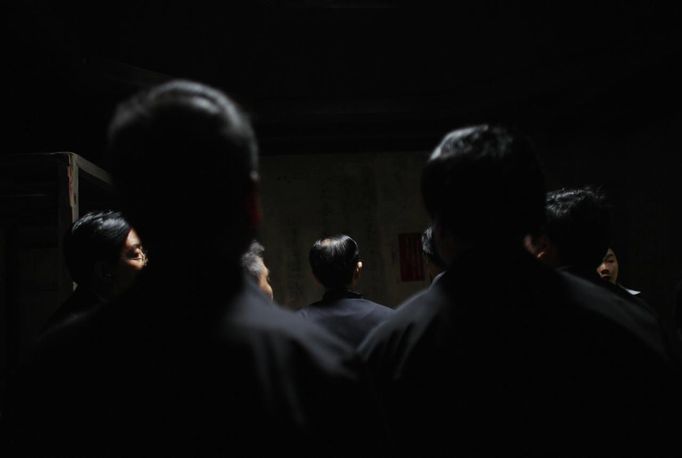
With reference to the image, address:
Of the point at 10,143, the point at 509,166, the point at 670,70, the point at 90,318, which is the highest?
the point at 670,70

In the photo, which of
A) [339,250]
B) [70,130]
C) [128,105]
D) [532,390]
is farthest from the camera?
[70,130]

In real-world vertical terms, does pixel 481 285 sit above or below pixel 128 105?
below

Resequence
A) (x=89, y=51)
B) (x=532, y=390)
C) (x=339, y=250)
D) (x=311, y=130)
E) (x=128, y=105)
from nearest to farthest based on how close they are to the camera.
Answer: (x=128, y=105)
(x=532, y=390)
(x=339, y=250)
(x=89, y=51)
(x=311, y=130)

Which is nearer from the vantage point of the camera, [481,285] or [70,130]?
[481,285]

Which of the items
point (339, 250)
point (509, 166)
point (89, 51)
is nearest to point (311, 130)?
point (89, 51)

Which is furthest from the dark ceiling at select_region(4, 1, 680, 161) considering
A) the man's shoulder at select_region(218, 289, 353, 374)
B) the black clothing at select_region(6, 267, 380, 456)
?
the man's shoulder at select_region(218, 289, 353, 374)

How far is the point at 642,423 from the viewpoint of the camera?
113cm

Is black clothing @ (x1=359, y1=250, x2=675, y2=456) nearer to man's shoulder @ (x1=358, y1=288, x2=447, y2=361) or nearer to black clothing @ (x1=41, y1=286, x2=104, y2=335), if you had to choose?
man's shoulder @ (x1=358, y1=288, x2=447, y2=361)

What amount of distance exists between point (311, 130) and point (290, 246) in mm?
1415

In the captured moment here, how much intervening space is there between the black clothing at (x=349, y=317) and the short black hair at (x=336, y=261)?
132 mm

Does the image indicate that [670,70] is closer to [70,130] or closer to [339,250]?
[339,250]

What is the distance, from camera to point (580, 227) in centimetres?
203

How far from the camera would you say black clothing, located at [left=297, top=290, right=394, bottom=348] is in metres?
3.07

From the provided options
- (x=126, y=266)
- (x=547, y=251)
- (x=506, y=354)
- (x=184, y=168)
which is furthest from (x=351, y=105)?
(x=184, y=168)
